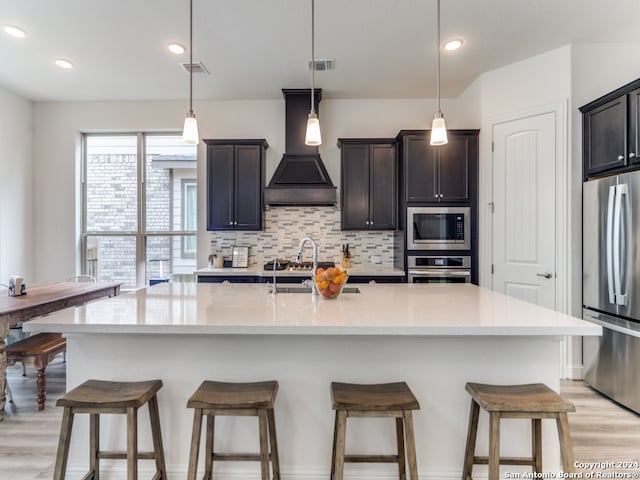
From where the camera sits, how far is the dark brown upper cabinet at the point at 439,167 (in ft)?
12.4

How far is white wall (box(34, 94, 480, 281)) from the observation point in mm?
4473

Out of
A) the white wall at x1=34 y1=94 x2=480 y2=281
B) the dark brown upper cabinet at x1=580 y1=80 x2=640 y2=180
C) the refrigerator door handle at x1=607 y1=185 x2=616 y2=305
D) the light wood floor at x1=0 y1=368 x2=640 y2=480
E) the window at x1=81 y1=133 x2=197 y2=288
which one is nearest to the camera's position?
the light wood floor at x1=0 y1=368 x2=640 y2=480

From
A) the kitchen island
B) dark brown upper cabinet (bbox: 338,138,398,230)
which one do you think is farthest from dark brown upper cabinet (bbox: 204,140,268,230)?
the kitchen island

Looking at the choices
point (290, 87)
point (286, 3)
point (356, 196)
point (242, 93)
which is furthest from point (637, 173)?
point (242, 93)

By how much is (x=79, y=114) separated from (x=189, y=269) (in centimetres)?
244

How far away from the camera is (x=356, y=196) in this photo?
4152mm

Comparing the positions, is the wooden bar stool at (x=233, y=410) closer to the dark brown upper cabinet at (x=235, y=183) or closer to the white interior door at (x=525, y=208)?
the dark brown upper cabinet at (x=235, y=183)

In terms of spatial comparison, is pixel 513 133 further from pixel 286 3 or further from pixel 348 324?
pixel 348 324

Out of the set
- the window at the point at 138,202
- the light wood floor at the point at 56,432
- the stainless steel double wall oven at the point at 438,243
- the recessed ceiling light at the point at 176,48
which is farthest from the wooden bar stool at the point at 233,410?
the window at the point at 138,202

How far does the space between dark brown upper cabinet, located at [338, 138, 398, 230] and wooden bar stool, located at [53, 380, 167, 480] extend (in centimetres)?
291

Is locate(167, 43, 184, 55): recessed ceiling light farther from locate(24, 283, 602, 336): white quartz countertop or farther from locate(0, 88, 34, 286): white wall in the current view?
locate(0, 88, 34, 286): white wall

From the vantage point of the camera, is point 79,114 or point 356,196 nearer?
point 356,196

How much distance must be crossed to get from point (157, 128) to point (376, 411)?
174 inches

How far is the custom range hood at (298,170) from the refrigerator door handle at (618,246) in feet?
Answer: 8.37
